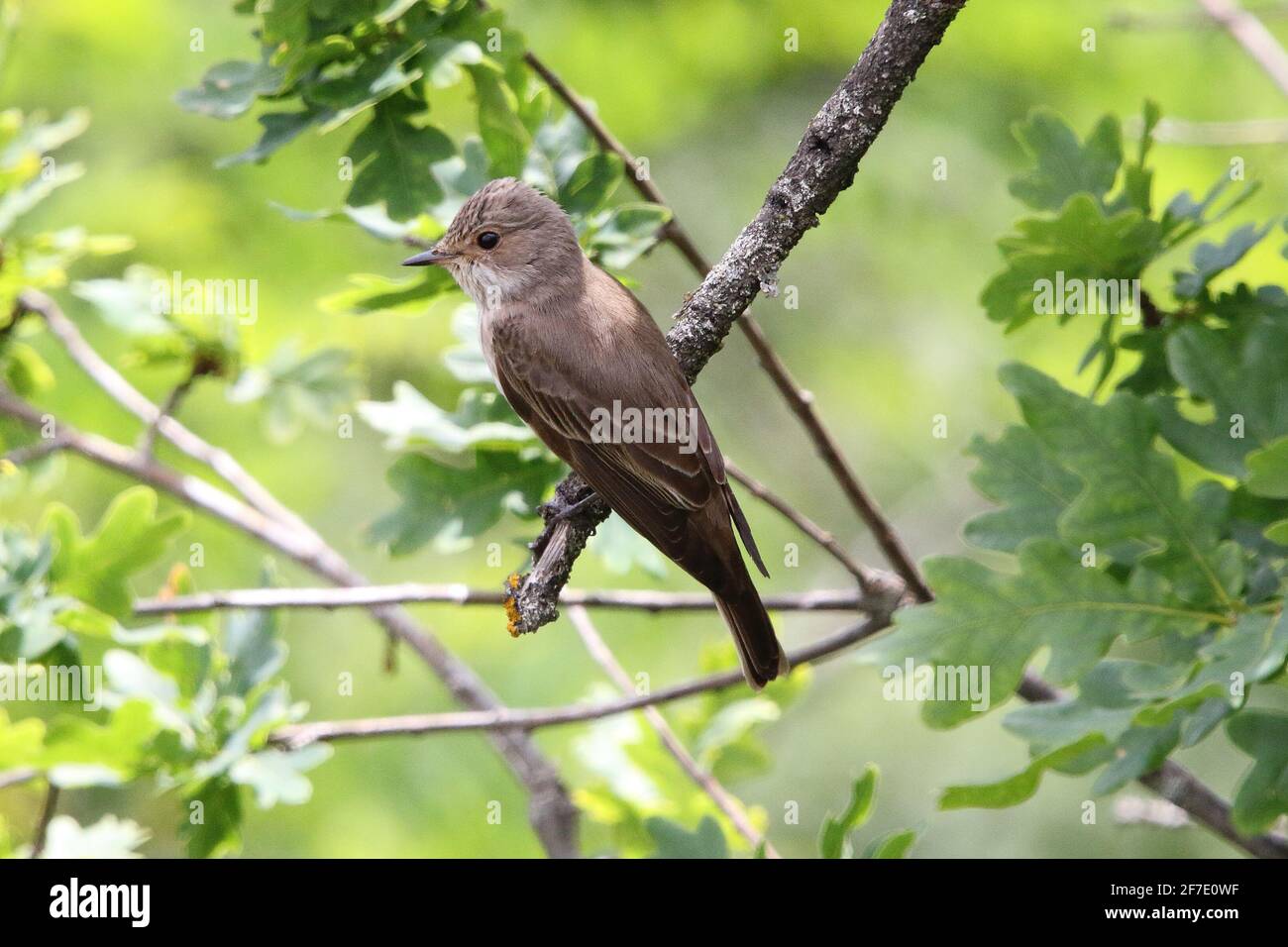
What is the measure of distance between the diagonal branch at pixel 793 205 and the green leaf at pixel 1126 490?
684 millimetres

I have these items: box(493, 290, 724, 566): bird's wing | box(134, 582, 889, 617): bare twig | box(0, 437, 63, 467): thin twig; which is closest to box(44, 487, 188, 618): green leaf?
box(134, 582, 889, 617): bare twig

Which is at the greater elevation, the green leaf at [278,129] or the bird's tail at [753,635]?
the green leaf at [278,129]

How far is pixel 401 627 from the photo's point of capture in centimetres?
417

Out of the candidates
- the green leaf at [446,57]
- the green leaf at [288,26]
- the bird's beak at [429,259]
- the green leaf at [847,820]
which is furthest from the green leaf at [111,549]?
the green leaf at [847,820]

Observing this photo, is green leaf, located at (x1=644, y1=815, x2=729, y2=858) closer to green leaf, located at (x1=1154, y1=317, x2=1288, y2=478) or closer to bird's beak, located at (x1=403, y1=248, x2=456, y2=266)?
green leaf, located at (x1=1154, y1=317, x2=1288, y2=478)

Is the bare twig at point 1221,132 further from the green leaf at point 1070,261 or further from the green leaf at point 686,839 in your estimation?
the green leaf at point 686,839

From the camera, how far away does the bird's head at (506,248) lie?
11.6 feet

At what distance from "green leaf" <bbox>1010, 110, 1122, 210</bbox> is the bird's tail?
50.6 inches

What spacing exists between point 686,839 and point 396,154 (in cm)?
191

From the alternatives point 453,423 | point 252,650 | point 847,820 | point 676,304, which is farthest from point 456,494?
point 676,304

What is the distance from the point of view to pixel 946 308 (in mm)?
8234

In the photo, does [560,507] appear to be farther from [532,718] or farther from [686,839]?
[686,839]
